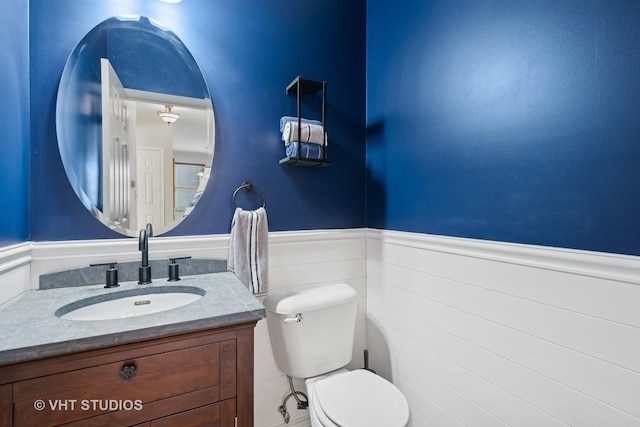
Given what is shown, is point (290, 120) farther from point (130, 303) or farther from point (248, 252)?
point (130, 303)

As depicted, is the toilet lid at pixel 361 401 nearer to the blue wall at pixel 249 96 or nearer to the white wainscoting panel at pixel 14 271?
the blue wall at pixel 249 96

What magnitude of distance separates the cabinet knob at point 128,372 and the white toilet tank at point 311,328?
2.13 feet

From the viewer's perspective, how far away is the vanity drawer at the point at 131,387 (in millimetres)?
750

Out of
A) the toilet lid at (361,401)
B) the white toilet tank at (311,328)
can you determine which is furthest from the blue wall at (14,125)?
the toilet lid at (361,401)

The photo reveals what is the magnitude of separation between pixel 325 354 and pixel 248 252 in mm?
613

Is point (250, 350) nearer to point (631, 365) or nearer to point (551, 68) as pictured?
point (631, 365)

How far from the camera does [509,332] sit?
1102 mm

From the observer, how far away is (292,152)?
5.05 ft

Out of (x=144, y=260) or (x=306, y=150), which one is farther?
(x=306, y=150)

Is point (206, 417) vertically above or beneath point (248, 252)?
beneath

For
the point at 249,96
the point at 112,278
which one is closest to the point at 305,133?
the point at 249,96

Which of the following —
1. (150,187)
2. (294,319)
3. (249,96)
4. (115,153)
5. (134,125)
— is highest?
(249,96)

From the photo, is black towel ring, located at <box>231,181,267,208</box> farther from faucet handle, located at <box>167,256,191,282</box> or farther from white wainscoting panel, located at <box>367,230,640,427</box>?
white wainscoting panel, located at <box>367,230,640,427</box>

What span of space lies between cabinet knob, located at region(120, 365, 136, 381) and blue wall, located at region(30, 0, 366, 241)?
682 millimetres
